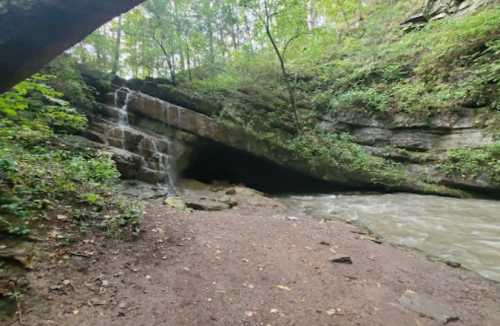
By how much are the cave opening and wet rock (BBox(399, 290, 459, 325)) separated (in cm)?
821

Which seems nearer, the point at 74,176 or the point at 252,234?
the point at 74,176

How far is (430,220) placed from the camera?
722 cm

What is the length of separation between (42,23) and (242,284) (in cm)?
316

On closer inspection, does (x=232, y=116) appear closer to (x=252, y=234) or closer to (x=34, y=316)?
(x=252, y=234)

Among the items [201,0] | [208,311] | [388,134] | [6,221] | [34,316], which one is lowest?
[208,311]

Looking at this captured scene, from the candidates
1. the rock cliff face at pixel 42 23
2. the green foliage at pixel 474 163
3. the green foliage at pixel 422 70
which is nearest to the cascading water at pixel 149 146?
the rock cliff face at pixel 42 23

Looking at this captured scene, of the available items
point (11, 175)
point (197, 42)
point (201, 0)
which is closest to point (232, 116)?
point (197, 42)

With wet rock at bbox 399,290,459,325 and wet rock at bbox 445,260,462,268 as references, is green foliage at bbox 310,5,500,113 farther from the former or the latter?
wet rock at bbox 399,290,459,325

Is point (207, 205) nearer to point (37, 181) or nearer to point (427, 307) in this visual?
point (37, 181)

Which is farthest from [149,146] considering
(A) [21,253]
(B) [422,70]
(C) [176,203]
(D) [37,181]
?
(B) [422,70]

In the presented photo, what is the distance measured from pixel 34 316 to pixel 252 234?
3459 millimetres

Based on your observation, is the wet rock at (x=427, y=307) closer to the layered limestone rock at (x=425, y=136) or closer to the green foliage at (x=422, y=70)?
the layered limestone rock at (x=425, y=136)

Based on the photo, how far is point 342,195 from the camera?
10.9 m

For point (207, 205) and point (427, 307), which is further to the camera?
point (207, 205)
